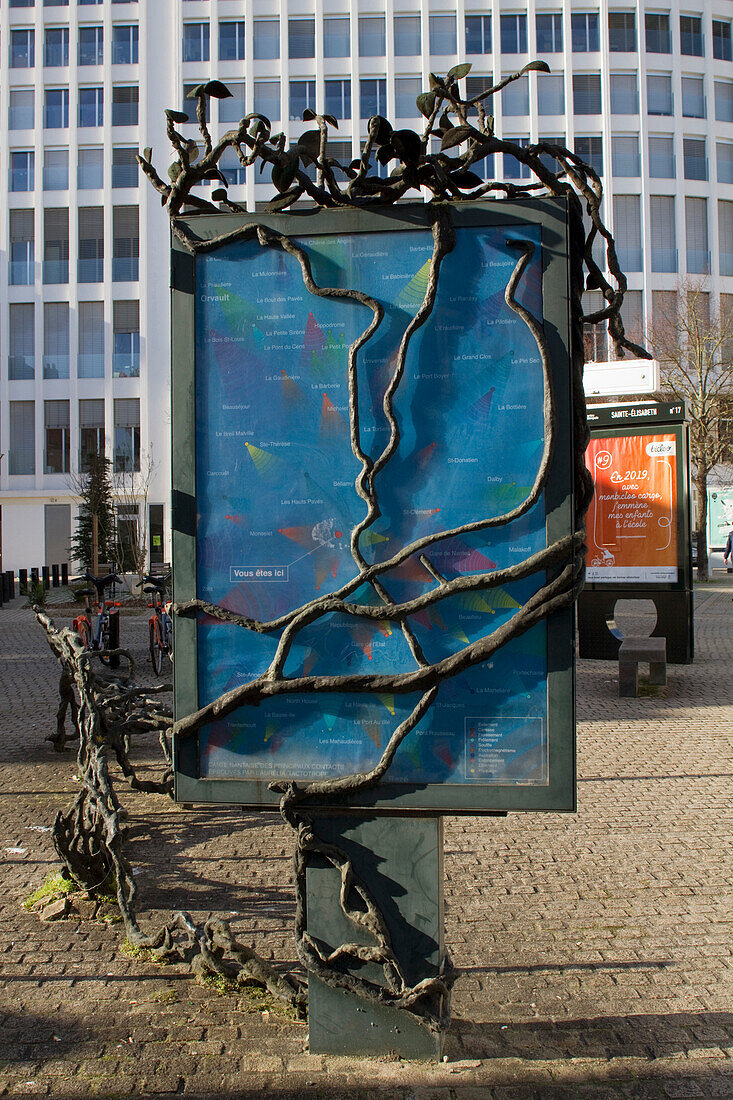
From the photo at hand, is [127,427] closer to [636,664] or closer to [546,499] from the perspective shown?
[636,664]

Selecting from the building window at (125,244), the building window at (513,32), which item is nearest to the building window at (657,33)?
the building window at (513,32)

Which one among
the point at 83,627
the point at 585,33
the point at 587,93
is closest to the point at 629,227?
the point at 587,93

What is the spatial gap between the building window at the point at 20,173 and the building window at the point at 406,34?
18.0 metres

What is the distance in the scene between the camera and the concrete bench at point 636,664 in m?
10.6

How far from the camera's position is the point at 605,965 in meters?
3.92

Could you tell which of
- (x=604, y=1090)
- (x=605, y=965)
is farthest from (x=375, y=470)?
(x=605, y=965)

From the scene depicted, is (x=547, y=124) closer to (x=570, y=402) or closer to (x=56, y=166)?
(x=56, y=166)

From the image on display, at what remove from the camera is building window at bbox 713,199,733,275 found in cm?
→ 4709

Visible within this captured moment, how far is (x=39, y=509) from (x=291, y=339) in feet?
155

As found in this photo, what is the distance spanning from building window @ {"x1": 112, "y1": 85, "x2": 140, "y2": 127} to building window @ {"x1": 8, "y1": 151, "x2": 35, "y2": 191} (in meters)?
4.40

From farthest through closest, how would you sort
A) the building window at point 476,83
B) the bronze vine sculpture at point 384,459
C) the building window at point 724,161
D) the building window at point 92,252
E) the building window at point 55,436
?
the building window at point 724,161
the building window at point 55,436
the building window at point 92,252
the building window at point 476,83
the bronze vine sculpture at point 384,459

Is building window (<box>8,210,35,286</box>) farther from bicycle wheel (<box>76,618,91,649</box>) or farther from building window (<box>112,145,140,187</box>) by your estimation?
bicycle wheel (<box>76,618,91,649</box>)

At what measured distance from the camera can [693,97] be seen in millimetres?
47625

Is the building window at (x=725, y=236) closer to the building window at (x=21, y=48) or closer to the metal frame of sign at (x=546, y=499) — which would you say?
the building window at (x=21, y=48)
